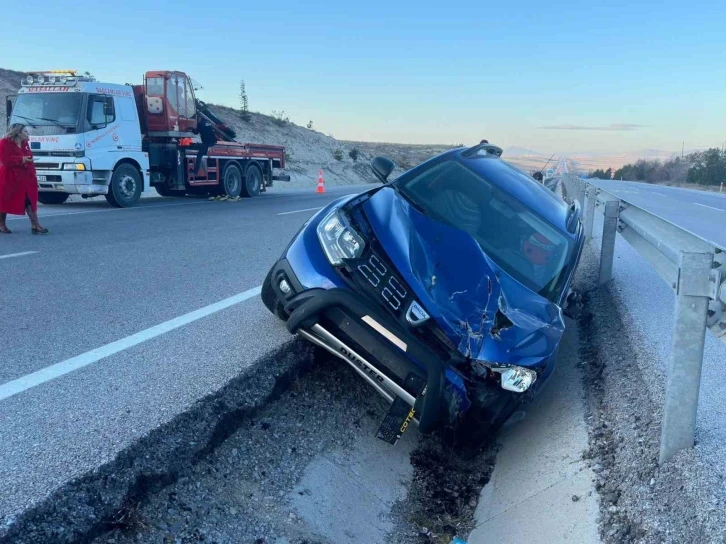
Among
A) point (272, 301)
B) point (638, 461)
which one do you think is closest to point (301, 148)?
point (272, 301)

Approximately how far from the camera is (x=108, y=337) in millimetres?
4617

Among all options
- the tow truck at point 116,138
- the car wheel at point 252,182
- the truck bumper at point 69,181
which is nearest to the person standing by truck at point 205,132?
the tow truck at point 116,138

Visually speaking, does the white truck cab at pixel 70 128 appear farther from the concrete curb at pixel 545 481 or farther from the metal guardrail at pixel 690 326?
the metal guardrail at pixel 690 326

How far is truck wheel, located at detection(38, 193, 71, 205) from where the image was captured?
15.1 m

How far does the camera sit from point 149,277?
6.71m

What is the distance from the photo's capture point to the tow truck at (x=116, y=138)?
13.4m

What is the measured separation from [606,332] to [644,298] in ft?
2.61

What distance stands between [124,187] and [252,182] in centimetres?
557

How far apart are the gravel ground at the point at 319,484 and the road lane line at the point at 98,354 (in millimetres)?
1166

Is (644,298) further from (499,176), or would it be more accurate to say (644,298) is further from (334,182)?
(334,182)

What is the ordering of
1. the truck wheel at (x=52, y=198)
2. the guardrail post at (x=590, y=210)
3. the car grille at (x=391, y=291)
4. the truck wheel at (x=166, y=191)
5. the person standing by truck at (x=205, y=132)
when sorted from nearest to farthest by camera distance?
the car grille at (x=391, y=291), the guardrail post at (x=590, y=210), the truck wheel at (x=52, y=198), the truck wheel at (x=166, y=191), the person standing by truck at (x=205, y=132)

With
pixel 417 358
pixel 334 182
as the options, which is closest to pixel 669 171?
pixel 334 182

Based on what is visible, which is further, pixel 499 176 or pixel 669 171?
pixel 669 171

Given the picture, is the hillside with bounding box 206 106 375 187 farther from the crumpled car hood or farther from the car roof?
the crumpled car hood
